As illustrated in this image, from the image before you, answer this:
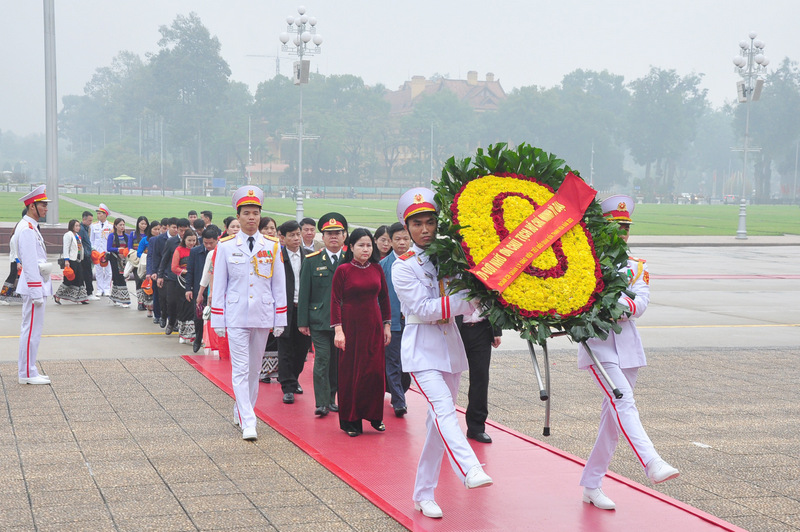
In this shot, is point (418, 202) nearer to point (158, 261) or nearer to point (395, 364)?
point (395, 364)

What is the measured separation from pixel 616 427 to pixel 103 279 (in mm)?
13621

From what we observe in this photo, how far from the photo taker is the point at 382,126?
111062 mm

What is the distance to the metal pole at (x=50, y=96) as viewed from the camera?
22.4m

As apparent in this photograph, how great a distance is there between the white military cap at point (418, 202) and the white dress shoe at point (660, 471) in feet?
5.71

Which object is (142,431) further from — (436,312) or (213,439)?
(436,312)

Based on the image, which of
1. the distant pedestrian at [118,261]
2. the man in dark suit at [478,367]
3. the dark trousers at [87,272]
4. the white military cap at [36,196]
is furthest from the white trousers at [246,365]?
the dark trousers at [87,272]

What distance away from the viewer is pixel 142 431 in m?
6.72

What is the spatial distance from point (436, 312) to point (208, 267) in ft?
16.5

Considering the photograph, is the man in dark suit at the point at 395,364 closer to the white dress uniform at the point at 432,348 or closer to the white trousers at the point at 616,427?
the white dress uniform at the point at 432,348

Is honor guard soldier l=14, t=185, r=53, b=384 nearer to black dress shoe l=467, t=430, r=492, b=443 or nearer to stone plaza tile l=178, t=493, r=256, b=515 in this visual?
stone plaza tile l=178, t=493, r=256, b=515

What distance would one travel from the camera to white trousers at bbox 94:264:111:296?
1659 cm

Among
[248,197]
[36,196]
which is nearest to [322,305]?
[248,197]

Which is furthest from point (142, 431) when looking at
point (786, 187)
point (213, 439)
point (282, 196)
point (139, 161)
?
point (786, 187)

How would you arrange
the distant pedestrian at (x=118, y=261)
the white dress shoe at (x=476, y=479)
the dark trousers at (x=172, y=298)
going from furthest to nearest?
the distant pedestrian at (x=118, y=261)
the dark trousers at (x=172, y=298)
the white dress shoe at (x=476, y=479)
